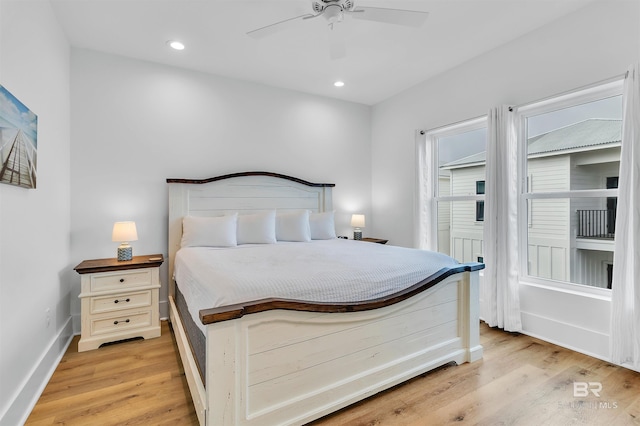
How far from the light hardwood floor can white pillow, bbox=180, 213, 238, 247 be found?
1055 millimetres

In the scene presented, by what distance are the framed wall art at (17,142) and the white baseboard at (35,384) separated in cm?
114

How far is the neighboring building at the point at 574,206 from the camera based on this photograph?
2.49 m

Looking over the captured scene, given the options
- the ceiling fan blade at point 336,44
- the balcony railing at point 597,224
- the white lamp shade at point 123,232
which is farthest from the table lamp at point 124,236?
the balcony railing at point 597,224

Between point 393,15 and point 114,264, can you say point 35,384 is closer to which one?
point 114,264

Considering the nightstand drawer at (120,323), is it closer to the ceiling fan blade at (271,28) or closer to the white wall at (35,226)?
the white wall at (35,226)

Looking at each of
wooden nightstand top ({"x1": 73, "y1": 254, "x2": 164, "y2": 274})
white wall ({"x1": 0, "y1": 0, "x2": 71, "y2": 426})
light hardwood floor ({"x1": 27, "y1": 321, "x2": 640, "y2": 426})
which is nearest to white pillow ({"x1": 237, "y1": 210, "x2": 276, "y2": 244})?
wooden nightstand top ({"x1": 73, "y1": 254, "x2": 164, "y2": 274})

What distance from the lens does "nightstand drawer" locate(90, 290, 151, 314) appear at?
2.62 meters

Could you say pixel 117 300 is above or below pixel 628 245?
below

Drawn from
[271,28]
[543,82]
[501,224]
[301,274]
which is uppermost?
[271,28]

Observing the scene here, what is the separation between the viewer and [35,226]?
201cm

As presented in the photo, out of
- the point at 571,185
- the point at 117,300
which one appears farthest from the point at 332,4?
the point at 117,300

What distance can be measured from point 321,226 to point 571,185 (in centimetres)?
249

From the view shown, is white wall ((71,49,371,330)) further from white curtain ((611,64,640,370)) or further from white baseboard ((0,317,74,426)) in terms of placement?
white curtain ((611,64,640,370))

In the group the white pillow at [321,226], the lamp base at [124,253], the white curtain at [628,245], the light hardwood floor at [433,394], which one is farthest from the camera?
the white pillow at [321,226]
